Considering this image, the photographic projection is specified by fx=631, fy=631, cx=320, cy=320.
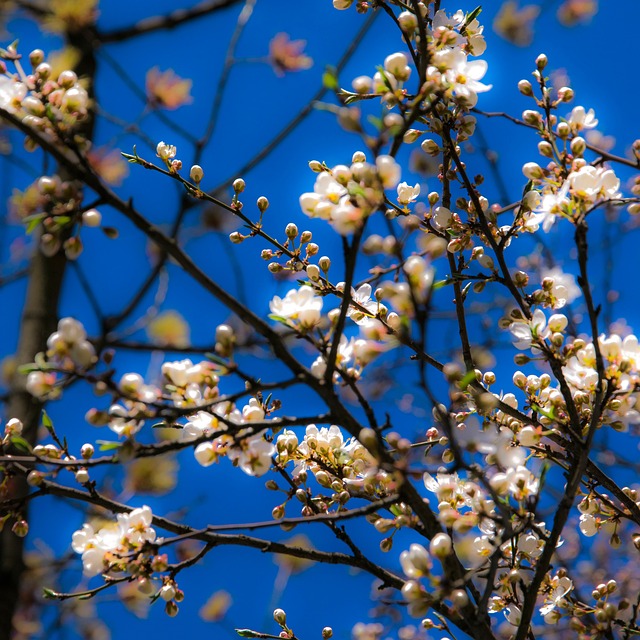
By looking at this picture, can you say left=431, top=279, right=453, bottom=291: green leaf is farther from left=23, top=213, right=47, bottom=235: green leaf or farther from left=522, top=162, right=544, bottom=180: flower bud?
left=23, top=213, right=47, bottom=235: green leaf

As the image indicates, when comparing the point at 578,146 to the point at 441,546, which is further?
the point at 578,146

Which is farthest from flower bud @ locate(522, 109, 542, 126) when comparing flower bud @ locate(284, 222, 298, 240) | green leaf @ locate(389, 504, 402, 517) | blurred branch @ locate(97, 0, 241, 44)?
blurred branch @ locate(97, 0, 241, 44)

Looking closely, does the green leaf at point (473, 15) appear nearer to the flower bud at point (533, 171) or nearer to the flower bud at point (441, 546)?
the flower bud at point (533, 171)

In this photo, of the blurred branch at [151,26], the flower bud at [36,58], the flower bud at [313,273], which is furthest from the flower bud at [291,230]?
the blurred branch at [151,26]

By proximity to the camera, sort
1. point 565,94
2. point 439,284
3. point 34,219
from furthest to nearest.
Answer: point 565,94
point 439,284
point 34,219

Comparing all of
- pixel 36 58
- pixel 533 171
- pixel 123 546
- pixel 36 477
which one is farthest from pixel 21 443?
pixel 533 171

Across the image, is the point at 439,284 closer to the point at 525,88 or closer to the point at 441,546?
the point at 441,546

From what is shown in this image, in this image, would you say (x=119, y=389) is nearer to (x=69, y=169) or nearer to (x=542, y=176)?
(x=69, y=169)

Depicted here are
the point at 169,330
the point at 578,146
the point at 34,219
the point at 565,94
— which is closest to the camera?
the point at 34,219

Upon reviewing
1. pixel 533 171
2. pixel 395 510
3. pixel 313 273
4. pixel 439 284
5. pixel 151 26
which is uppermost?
pixel 151 26

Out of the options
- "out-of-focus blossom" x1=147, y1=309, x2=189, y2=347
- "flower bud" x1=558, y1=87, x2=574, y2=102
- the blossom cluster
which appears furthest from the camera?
"out-of-focus blossom" x1=147, y1=309, x2=189, y2=347

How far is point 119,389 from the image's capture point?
2.21 feet

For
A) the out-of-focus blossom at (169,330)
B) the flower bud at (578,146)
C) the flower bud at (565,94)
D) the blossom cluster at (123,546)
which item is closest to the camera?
the blossom cluster at (123,546)

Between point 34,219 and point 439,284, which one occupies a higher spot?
point 439,284
